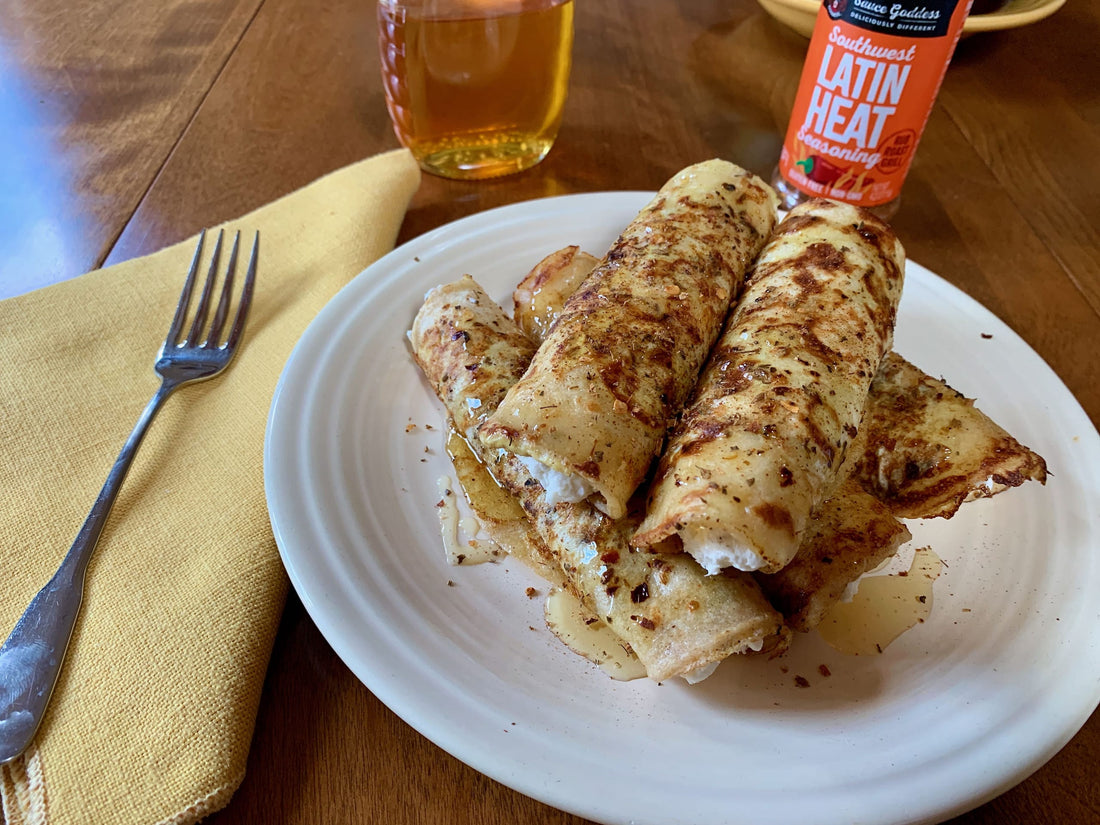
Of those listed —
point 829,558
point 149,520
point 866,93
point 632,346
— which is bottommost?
point 149,520

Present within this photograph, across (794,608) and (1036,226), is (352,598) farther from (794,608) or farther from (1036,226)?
(1036,226)

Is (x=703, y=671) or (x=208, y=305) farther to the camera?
(x=208, y=305)

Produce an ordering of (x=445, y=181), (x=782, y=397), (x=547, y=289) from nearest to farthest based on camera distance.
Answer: (x=782, y=397) → (x=547, y=289) → (x=445, y=181)

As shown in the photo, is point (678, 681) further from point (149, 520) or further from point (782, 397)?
point (149, 520)

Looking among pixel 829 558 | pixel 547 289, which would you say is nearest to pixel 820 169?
pixel 547 289

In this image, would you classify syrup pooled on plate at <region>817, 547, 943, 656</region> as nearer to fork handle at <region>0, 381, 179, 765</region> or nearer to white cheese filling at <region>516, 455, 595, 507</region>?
white cheese filling at <region>516, 455, 595, 507</region>

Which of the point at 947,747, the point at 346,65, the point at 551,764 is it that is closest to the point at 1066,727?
the point at 947,747

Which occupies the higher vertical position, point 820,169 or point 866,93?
point 866,93
